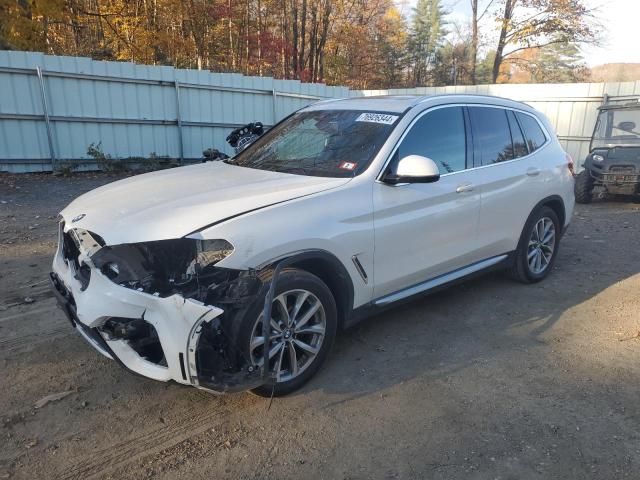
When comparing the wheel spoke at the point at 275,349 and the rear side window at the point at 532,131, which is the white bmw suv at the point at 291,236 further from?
the rear side window at the point at 532,131

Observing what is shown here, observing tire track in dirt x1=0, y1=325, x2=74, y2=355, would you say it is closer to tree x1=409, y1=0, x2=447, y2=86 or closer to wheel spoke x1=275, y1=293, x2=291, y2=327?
wheel spoke x1=275, y1=293, x2=291, y2=327

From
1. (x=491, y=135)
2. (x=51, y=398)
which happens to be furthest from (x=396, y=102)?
(x=51, y=398)

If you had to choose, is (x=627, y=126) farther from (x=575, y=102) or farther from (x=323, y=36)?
(x=323, y=36)

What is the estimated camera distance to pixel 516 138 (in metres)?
4.74

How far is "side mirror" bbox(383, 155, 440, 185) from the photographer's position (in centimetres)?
326

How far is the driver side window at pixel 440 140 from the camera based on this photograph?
363cm

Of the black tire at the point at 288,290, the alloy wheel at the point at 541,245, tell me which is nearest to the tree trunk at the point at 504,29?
the alloy wheel at the point at 541,245

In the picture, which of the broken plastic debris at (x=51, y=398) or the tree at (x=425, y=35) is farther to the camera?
the tree at (x=425, y=35)

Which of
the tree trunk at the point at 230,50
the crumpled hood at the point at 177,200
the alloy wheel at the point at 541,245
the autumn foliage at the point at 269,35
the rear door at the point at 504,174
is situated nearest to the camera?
the crumpled hood at the point at 177,200

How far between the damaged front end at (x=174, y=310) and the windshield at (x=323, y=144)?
1.18 metres

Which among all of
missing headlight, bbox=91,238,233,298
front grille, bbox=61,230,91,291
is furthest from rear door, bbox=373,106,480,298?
front grille, bbox=61,230,91,291

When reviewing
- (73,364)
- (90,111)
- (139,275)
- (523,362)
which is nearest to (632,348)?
(523,362)

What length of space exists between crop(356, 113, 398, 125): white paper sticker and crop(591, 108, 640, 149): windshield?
29.4ft

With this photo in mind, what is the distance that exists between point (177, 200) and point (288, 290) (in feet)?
2.85
